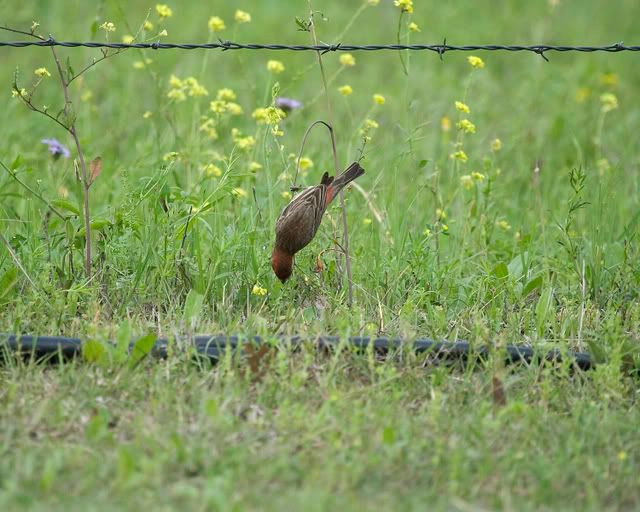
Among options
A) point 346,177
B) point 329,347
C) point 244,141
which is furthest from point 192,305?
point 244,141

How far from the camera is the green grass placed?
10.5 ft

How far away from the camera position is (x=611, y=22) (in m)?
11.3

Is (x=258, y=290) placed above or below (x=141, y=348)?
above

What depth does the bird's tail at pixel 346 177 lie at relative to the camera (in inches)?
190

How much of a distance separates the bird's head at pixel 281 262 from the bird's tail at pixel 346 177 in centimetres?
48

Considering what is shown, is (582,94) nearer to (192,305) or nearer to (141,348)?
(192,305)

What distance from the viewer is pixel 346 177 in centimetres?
489

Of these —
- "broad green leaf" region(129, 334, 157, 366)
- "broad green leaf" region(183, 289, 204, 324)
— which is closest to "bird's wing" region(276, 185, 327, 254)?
"broad green leaf" region(183, 289, 204, 324)

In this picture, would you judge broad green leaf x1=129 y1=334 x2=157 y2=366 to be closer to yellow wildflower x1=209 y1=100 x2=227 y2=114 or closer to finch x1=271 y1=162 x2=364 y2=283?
finch x1=271 y1=162 x2=364 y2=283

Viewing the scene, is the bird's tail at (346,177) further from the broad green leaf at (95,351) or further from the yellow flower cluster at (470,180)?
the broad green leaf at (95,351)

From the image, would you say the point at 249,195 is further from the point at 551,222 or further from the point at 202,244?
the point at 551,222

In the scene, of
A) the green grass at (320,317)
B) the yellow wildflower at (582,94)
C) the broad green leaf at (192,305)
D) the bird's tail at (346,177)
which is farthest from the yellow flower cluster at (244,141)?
the yellow wildflower at (582,94)

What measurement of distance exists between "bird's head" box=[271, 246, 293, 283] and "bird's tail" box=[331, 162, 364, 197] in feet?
1.56

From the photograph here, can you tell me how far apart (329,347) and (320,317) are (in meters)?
0.47
